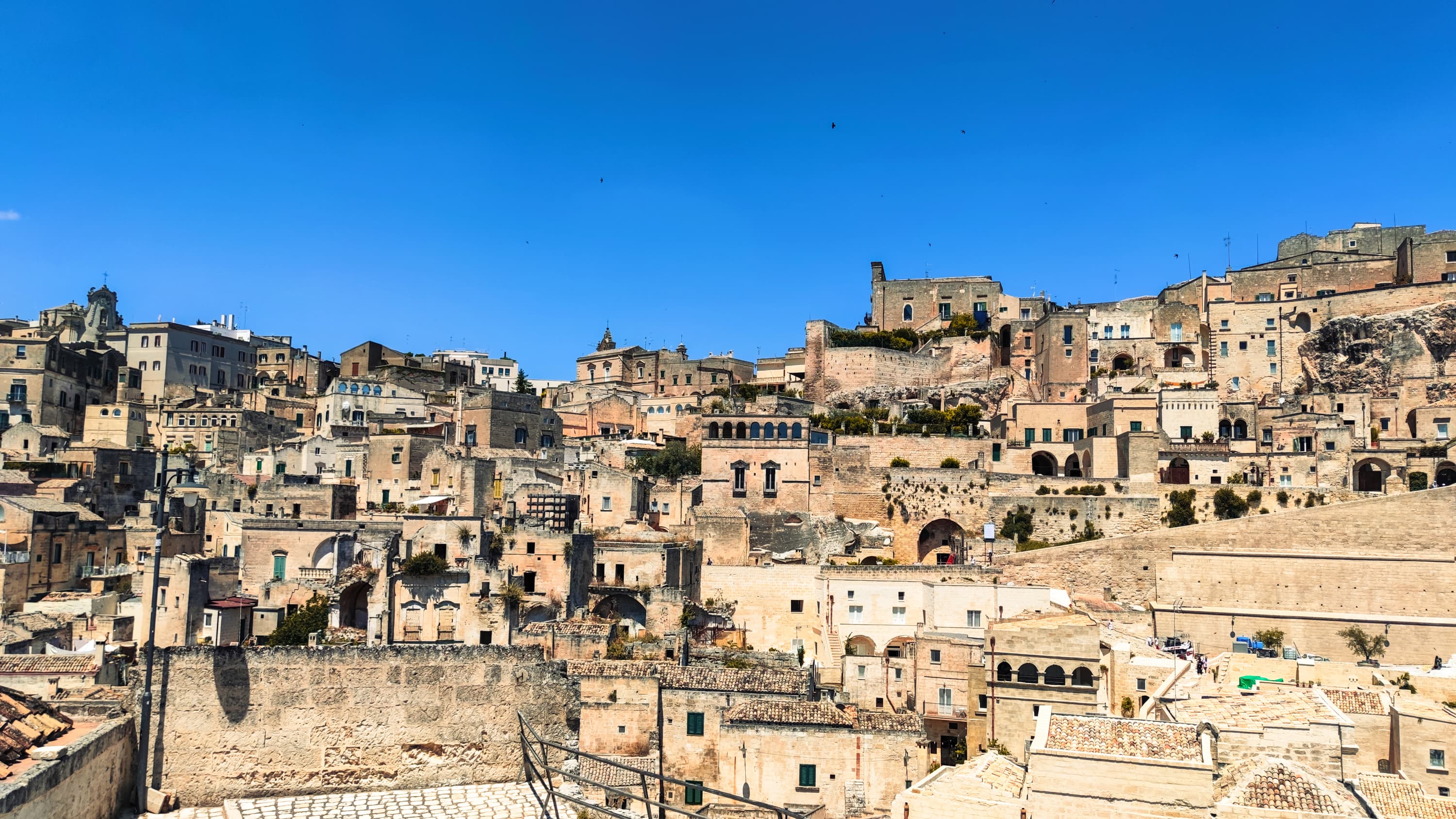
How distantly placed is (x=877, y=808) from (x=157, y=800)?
1542 cm

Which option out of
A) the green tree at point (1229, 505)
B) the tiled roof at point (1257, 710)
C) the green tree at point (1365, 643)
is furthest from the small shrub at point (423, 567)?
the green tree at point (1229, 505)

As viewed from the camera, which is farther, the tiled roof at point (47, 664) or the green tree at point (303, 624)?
the green tree at point (303, 624)

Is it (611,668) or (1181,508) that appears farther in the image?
(1181,508)

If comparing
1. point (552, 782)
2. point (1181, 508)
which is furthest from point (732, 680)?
point (1181, 508)

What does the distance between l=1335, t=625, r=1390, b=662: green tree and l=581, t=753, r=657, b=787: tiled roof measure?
22769 millimetres

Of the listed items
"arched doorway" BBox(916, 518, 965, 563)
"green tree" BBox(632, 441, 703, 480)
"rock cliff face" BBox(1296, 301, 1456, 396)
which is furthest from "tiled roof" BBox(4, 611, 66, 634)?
"rock cliff face" BBox(1296, 301, 1456, 396)

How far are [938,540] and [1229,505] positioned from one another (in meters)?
10.9

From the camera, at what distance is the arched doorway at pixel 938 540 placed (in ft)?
150

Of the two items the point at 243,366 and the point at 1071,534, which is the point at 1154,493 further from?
the point at 243,366

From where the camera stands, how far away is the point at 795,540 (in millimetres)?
42188

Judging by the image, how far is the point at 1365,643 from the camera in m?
35.1

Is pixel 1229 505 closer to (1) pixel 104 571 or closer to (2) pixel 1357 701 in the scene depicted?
(2) pixel 1357 701

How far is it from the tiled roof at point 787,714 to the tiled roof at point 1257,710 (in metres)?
6.97

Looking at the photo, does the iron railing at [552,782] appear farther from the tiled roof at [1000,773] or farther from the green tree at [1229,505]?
the green tree at [1229,505]
